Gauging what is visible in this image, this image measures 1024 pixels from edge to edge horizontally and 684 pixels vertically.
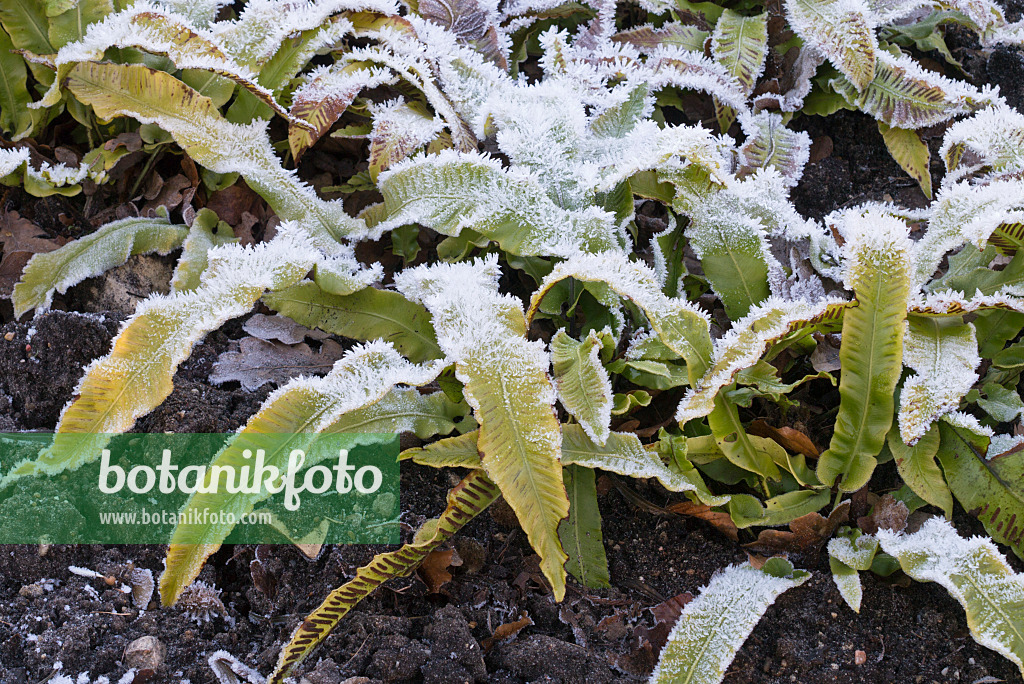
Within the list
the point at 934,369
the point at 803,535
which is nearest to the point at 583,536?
the point at 803,535

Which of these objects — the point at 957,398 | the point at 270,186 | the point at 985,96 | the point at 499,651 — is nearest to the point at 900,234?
the point at 957,398

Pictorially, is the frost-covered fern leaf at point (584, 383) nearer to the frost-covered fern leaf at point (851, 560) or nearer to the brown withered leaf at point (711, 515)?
the brown withered leaf at point (711, 515)

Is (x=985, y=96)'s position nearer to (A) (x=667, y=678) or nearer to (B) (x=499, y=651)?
(A) (x=667, y=678)

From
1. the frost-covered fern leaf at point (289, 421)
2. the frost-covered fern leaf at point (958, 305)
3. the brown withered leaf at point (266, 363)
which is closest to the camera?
the frost-covered fern leaf at point (289, 421)

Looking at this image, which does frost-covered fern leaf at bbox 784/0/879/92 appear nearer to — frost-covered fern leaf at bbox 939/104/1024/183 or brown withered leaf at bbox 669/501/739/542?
frost-covered fern leaf at bbox 939/104/1024/183

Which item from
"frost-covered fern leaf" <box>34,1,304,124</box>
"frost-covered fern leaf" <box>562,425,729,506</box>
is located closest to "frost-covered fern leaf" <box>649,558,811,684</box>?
"frost-covered fern leaf" <box>562,425,729,506</box>

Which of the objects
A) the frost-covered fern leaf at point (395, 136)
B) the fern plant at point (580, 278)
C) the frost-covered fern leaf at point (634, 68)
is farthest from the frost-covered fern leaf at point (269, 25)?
the frost-covered fern leaf at point (634, 68)

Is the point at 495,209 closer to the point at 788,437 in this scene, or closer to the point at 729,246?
the point at 729,246
